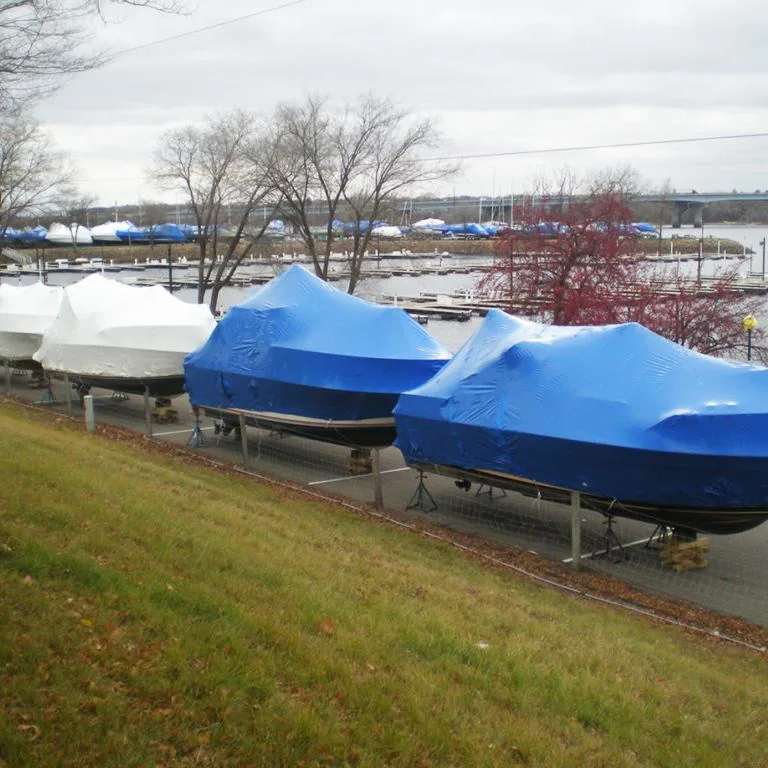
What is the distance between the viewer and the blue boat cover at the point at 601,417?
11.3m

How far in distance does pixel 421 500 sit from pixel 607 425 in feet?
13.5

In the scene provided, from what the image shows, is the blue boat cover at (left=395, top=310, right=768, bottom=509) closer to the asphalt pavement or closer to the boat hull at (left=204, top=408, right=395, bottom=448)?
the asphalt pavement

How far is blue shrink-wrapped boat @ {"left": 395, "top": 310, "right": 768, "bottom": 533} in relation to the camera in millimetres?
11328

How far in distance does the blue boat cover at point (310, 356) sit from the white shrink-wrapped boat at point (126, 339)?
231 centimetres

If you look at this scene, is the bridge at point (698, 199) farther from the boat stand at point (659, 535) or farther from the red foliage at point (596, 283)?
the boat stand at point (659, 535)

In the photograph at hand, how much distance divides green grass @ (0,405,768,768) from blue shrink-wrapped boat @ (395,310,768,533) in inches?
79.2

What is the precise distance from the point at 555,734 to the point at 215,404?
561 inches

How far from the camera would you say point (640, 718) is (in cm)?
672

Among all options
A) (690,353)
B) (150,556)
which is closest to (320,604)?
(150,556)

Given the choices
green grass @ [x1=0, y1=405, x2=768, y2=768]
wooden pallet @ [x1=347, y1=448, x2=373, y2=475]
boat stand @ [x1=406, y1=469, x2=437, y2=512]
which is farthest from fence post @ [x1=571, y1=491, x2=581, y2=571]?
wooden pallet @ [x1=347, y1=448, x2=373, y2=475]

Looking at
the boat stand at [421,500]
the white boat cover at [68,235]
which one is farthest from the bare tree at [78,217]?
the boat stand at [421,500]

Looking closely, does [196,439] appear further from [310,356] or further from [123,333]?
[123,333]

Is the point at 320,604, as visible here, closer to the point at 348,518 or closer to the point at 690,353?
the point at 348,518

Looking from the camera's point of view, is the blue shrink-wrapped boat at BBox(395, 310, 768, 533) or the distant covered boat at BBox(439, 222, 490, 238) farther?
the distant covered boat at BBox(439, 222, 490, 238)
